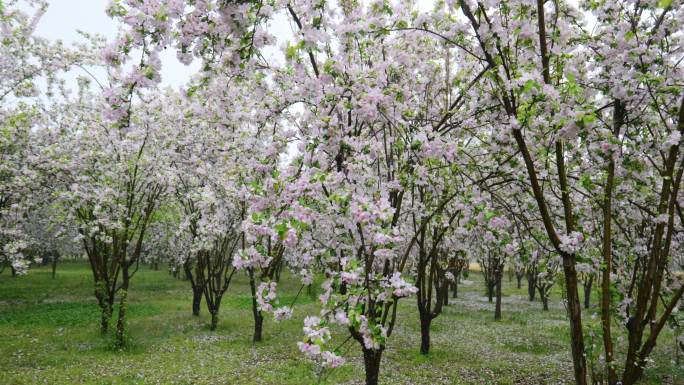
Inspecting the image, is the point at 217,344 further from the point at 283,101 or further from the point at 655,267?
the point at 655,267

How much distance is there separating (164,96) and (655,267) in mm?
17721

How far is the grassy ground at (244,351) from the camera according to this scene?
13172mm

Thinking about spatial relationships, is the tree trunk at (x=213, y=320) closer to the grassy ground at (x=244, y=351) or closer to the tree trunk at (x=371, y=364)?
the grassy ground at (x=244, y=351)

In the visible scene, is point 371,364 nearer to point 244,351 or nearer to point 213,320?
point 244,351

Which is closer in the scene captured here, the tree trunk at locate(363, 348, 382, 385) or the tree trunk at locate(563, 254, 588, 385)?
the tree trunk at locate(563, 254, 588, 385)

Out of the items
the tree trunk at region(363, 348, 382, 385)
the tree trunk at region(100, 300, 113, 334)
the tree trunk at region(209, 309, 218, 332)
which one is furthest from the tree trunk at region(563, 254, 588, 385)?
the tree trunk at region(209, 309, 218, 332)

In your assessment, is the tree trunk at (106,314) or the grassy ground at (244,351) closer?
the grassy ground at (244,351)

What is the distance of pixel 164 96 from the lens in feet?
60.0

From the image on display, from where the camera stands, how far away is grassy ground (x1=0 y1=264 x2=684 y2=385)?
13.2 metres

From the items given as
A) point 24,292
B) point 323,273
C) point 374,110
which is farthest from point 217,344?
point 24,292

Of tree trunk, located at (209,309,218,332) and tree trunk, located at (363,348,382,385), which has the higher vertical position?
tree trunk, located at (363,348,382,385)

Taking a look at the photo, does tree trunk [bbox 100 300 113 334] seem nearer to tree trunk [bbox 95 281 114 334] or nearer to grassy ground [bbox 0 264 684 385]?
tree trunk [bbox 95 281 114 334]

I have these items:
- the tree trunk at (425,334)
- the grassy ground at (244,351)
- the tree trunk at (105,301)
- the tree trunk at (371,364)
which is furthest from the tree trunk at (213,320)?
the tree trunk at (371,364)

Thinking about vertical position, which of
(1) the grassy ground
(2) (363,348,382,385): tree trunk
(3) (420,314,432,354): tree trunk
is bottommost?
(1) the grassy ground
